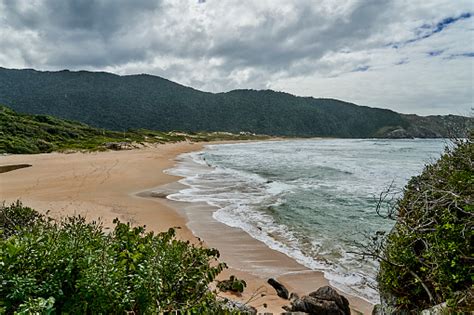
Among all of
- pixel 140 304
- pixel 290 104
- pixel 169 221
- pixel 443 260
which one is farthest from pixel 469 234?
pixel 290 104

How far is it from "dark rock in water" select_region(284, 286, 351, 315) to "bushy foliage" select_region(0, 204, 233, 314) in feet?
7.02

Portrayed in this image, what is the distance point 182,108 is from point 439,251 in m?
128

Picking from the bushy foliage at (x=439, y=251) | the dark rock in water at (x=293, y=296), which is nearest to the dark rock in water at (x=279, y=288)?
the dark rock in water at (x=293, y=296)

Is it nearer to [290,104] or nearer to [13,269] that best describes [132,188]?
[13,269]

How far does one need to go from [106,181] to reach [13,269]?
16.2 metres

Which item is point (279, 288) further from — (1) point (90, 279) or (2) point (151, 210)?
(2) point (151, 210)

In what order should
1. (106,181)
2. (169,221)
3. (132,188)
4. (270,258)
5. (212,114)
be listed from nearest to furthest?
1. (270,258)
2. (169,221)
3. (132,188)
4. (106,181)
5. (212,114)

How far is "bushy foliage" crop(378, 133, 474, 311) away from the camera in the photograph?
314 centimetres

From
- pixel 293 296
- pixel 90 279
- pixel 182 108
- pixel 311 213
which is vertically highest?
pixel 182 108

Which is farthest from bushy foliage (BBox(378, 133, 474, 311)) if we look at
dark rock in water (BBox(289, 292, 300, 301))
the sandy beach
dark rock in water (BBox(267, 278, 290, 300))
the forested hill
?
the forested hill

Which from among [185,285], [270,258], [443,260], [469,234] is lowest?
[270,258]

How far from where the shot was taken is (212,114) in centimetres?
13525

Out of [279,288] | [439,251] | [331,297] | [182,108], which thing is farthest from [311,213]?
[182,108]

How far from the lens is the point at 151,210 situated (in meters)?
11.9
